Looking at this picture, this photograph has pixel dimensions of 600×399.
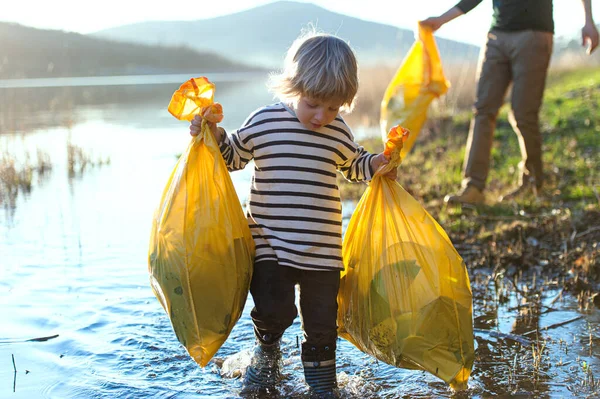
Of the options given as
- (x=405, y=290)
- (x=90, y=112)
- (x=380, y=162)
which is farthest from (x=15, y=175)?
(x=90, y=112)

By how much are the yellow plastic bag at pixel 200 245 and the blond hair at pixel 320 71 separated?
33 cm

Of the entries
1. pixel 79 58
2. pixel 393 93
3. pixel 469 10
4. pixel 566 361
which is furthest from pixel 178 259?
pixel 79 58

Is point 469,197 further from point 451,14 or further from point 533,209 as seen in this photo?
point 451,14

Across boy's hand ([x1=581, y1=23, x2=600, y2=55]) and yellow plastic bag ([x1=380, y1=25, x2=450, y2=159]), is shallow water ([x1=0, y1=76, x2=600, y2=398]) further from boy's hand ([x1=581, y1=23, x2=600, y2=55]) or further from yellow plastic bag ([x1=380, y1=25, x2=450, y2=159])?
boy's hand ([x1=581, y1=23, x2=600, y2=55])

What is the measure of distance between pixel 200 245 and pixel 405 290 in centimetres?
86

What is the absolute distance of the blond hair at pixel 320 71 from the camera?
8.68ft

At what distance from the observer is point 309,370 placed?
2.93m

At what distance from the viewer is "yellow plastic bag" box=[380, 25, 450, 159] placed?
4543 millimetres

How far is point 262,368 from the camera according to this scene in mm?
3043

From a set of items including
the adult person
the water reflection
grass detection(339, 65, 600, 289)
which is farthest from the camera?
the water reflection

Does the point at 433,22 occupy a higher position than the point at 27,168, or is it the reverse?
the point at 433,22

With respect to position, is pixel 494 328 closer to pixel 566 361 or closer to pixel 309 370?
pixel 566 361

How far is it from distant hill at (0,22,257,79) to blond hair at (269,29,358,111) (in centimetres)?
2596

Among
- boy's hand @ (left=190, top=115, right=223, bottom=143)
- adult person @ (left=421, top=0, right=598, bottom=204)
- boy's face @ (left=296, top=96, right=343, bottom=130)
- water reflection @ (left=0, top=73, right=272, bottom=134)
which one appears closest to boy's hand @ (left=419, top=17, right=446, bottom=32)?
adult person @ (left=421, top=0, right=598, bottom=204)
